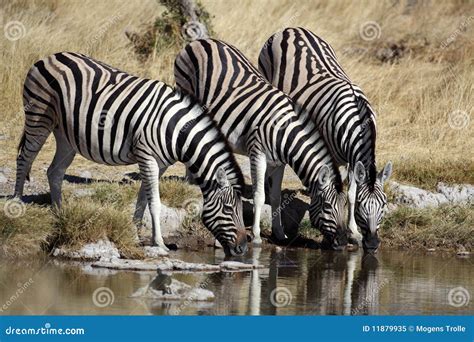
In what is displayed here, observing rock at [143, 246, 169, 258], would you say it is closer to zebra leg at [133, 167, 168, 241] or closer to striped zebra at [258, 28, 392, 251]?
zebra leg at [133, 167, 168, 241]

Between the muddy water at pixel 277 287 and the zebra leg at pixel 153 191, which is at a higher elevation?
the zebra leg at pixel 153 191

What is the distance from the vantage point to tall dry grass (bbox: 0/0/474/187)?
16.3 metres

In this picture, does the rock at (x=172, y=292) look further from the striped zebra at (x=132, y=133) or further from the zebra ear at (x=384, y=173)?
the zebra ear at (x=384, y=173)

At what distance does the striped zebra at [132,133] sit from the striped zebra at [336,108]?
1.61 metres

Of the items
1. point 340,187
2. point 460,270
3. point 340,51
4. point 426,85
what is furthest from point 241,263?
point 340,51

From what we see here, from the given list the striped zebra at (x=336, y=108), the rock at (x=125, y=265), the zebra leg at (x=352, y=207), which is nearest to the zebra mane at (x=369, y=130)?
the striped zebra at (x=336, y=108)

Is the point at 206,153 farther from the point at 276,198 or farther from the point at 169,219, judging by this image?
the point at 276,198

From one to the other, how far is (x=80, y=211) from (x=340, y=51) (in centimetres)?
1000

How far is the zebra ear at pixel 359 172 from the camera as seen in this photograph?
12400 mm

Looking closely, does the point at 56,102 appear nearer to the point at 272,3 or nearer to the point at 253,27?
the point at 253,27

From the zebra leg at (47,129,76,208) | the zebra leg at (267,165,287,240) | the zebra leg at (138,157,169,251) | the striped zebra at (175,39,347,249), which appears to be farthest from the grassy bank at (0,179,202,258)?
the zebra leg at (267,165,287,240)

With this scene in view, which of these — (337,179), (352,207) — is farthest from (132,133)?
(352,207)

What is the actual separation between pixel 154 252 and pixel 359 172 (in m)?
2.57

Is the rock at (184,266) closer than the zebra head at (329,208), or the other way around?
the rock at (184,266)
